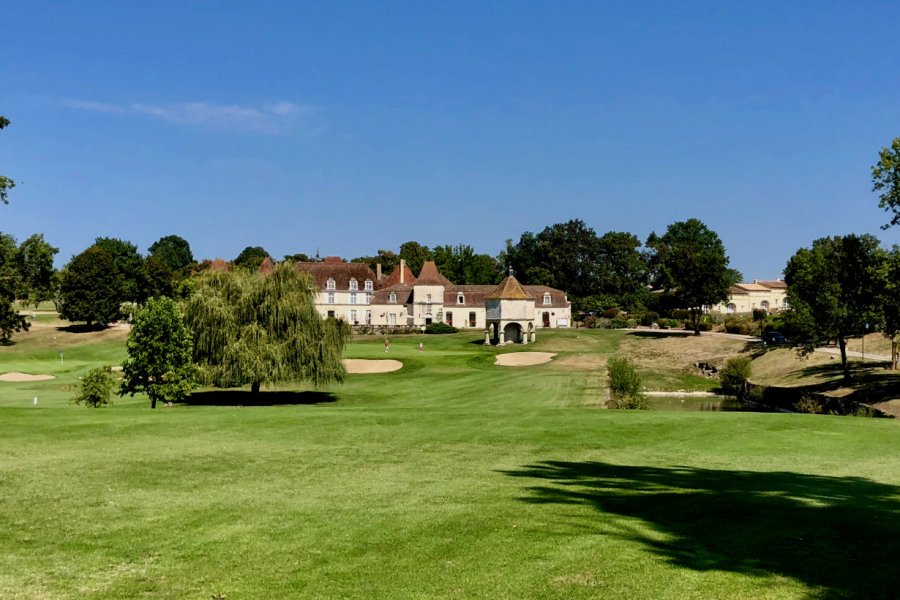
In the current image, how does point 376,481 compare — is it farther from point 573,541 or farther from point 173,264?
point 173,264

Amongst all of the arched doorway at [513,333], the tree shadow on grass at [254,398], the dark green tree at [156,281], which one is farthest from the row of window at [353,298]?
the tree shadow on grass at [254,398]

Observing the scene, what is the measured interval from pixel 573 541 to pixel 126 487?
891 cm

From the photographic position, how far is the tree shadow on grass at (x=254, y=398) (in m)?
45.4

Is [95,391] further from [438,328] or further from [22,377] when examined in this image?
[438,328]

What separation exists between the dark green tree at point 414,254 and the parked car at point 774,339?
101354mm

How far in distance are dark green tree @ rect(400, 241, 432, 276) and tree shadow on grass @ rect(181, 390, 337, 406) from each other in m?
123

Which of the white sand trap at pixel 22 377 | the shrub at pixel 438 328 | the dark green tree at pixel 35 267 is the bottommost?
the white sand trap at pixel 22 377

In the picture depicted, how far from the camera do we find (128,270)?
125 metres

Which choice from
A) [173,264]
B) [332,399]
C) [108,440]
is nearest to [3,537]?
[108,440]

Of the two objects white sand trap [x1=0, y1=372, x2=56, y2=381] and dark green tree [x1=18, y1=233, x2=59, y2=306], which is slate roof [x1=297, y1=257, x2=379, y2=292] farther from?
dark green tree [x1=18, y1=233, x2=59, y2=306]

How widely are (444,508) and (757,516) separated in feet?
16.5

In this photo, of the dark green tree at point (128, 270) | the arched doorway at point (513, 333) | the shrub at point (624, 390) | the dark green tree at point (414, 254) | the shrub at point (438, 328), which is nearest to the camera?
the shrub at point (624, 390)

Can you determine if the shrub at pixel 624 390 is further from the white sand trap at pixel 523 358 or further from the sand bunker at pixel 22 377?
the sand bunker at pixel 22 377

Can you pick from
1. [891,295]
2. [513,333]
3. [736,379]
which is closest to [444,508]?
[891,295]
